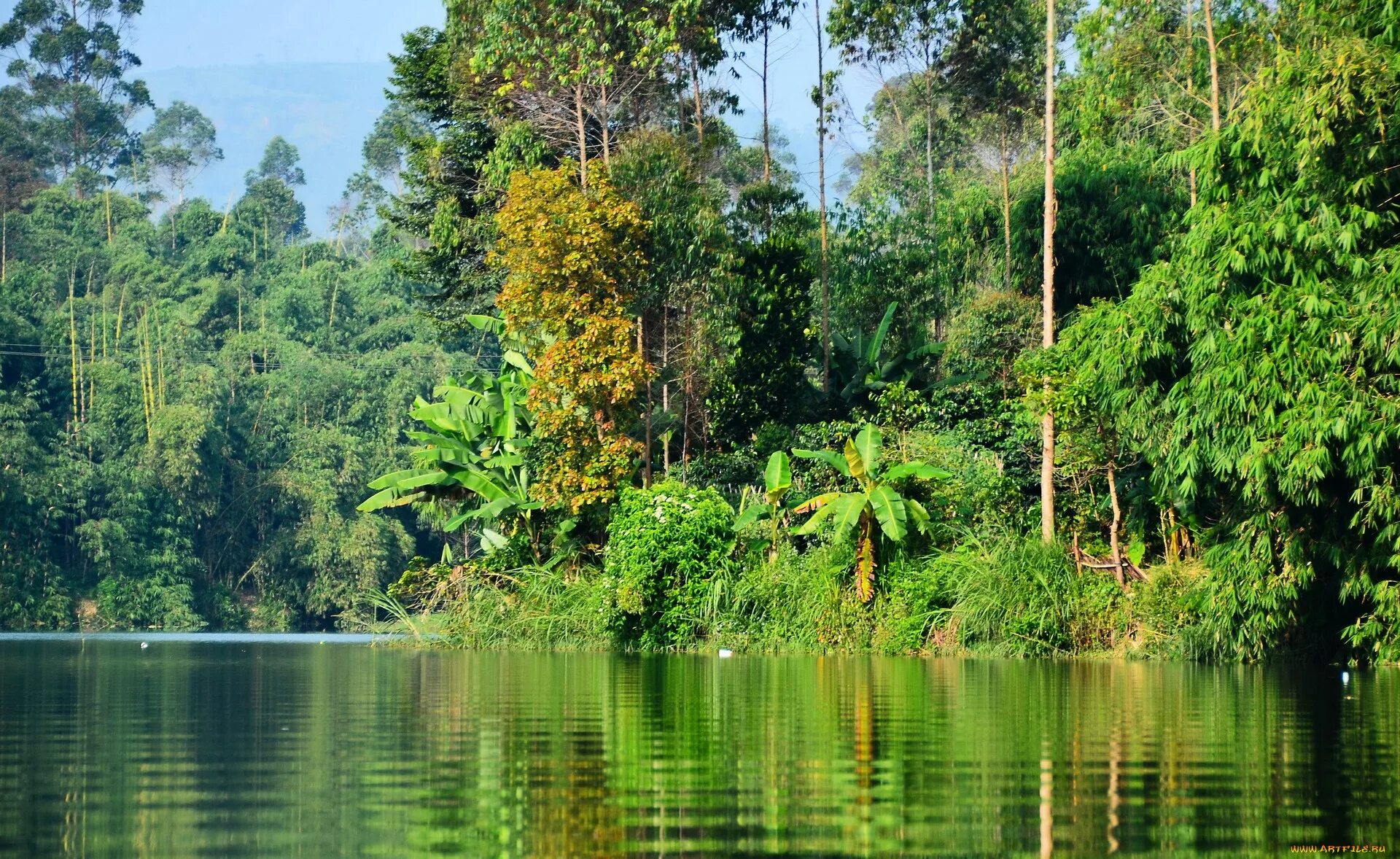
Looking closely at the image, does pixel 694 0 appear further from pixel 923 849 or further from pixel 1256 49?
pixel 923 849

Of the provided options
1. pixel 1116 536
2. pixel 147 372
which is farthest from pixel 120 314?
pixel 1116 536

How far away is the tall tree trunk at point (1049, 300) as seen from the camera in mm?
22984

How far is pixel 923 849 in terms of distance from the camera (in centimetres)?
558

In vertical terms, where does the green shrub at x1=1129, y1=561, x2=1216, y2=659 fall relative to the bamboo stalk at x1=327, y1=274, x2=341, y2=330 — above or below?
below

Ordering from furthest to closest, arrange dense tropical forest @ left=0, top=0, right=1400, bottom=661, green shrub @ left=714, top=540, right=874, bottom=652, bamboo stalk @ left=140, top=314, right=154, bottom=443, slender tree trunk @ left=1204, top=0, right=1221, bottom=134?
bamboo stalk @ left=140, top=314, right=154, bottom=443, slender tree trunk @ left=1204, top=0, right=1221, bottom=134, green shrub @ left=714, top=540, right=874, bottom=652, dense tropical forest @ left=0, top=0, right=1400, bottom=661

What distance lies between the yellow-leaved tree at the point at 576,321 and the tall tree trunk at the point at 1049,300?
6.30 m

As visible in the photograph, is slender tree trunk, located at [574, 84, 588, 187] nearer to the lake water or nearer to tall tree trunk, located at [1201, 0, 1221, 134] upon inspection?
tall tree trunk, located at [1201, 0, 1221, 134]

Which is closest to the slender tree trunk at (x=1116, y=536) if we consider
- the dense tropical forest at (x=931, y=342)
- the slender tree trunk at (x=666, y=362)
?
the dense tropical forest at (x=931, y=342)

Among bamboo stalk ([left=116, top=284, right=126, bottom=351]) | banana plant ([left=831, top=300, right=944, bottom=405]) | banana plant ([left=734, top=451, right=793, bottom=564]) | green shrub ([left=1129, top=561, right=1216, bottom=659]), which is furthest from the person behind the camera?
bamboo stalk ([left=116, top=284, right=126, bottom=351])

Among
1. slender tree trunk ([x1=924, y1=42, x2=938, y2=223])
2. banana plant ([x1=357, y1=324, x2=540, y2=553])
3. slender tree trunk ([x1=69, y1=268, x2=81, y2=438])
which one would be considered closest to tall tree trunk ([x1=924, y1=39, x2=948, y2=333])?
slender tree trunk ([x1=924, y1=42, x2=938, y2=223])

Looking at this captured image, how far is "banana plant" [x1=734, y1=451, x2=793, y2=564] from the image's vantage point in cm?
2409

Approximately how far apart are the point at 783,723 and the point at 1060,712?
2.19 m

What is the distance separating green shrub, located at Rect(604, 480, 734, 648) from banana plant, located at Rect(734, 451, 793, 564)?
50 cm

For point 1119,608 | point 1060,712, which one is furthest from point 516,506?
point 1060,712
